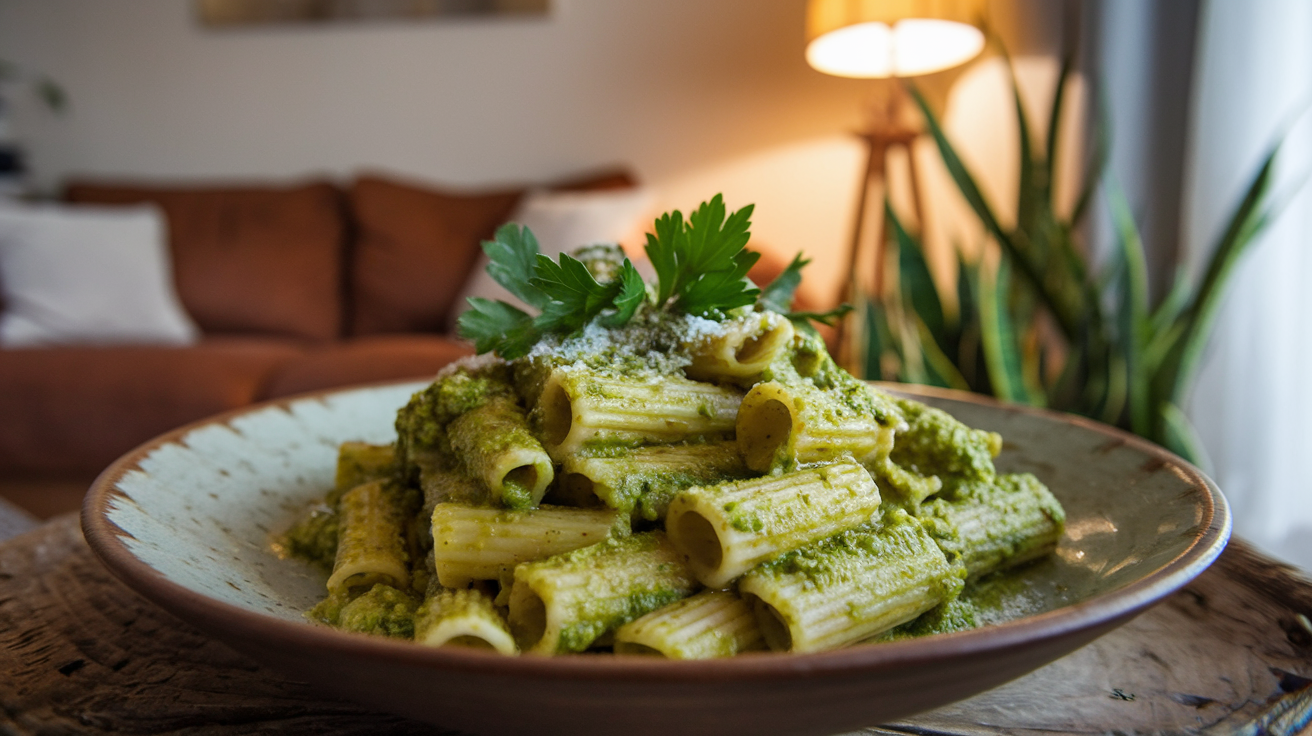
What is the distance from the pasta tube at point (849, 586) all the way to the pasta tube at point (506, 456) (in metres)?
0.19

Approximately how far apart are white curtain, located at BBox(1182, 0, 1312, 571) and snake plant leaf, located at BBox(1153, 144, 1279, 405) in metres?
0.58

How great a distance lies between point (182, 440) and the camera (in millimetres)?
967

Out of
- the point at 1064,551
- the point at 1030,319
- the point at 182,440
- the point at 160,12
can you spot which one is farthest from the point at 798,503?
the point at 160,12

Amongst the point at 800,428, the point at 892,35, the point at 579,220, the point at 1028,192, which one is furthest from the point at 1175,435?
the point at 579,220

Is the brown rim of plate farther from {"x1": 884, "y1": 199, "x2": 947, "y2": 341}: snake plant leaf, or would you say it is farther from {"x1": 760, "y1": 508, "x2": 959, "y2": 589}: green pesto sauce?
{"x1": 884, "y1": 199, "x2": 947, "y2": 341}: snake plant leaf

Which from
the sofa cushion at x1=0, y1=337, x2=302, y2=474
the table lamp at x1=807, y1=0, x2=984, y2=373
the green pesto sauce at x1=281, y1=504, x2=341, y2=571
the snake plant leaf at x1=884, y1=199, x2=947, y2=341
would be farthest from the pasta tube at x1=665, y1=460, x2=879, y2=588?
the sofa cushion at x1=0, y1=337, x2=302, y2=474

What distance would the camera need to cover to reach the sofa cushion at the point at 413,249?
3475 mm

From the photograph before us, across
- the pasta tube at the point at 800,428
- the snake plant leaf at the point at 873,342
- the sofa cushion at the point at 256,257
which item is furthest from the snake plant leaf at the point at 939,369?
the sofa cushion at the point at 256,257

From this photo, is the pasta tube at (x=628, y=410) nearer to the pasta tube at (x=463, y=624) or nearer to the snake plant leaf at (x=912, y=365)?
the pasta tube at (x=463, y=624)

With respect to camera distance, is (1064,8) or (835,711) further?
(1064,8)

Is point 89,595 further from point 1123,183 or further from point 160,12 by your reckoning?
point 160,12

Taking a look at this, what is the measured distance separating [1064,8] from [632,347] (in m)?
3.31

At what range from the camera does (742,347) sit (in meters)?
0.87

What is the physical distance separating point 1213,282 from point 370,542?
5.47ft
